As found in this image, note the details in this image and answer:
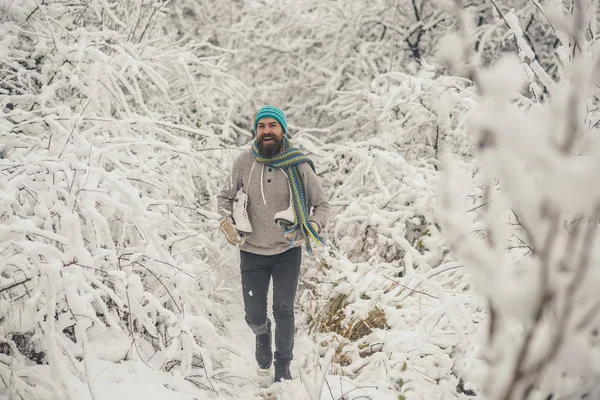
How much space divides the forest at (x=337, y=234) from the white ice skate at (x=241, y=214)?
0.38m

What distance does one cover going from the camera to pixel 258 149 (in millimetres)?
2707

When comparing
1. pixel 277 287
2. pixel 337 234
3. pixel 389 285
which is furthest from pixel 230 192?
pixel 337 234

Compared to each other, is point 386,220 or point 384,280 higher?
point 386,220

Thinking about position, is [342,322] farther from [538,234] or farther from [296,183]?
[538,234]

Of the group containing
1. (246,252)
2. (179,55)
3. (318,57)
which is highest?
(318,57)

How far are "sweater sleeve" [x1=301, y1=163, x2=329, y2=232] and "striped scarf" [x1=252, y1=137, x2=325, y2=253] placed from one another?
1.8 inches

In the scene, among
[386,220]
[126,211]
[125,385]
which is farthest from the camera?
[386,220]

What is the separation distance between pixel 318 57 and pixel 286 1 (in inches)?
54.4

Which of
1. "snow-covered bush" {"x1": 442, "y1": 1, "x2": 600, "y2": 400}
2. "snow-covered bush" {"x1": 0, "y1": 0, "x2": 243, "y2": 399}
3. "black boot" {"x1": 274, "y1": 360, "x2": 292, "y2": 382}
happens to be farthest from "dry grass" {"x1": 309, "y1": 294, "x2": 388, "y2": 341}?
"snow-covered bush" {"x1": 442, "y1": 1, "x2": 600, "y2": 400}

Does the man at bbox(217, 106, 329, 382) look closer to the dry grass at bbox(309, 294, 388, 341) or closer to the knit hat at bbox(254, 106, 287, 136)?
the knit hat at bbox(254, 106, 287, 136)

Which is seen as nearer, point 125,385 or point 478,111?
point 478,111

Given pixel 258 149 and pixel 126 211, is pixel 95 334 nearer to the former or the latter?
pixel 126 211

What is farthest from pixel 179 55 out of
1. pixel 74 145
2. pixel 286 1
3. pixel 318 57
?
pixel 286 1

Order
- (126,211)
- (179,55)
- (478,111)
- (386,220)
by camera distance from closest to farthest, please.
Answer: (478,111) → (126,211) → (386,220) → (179,55)
